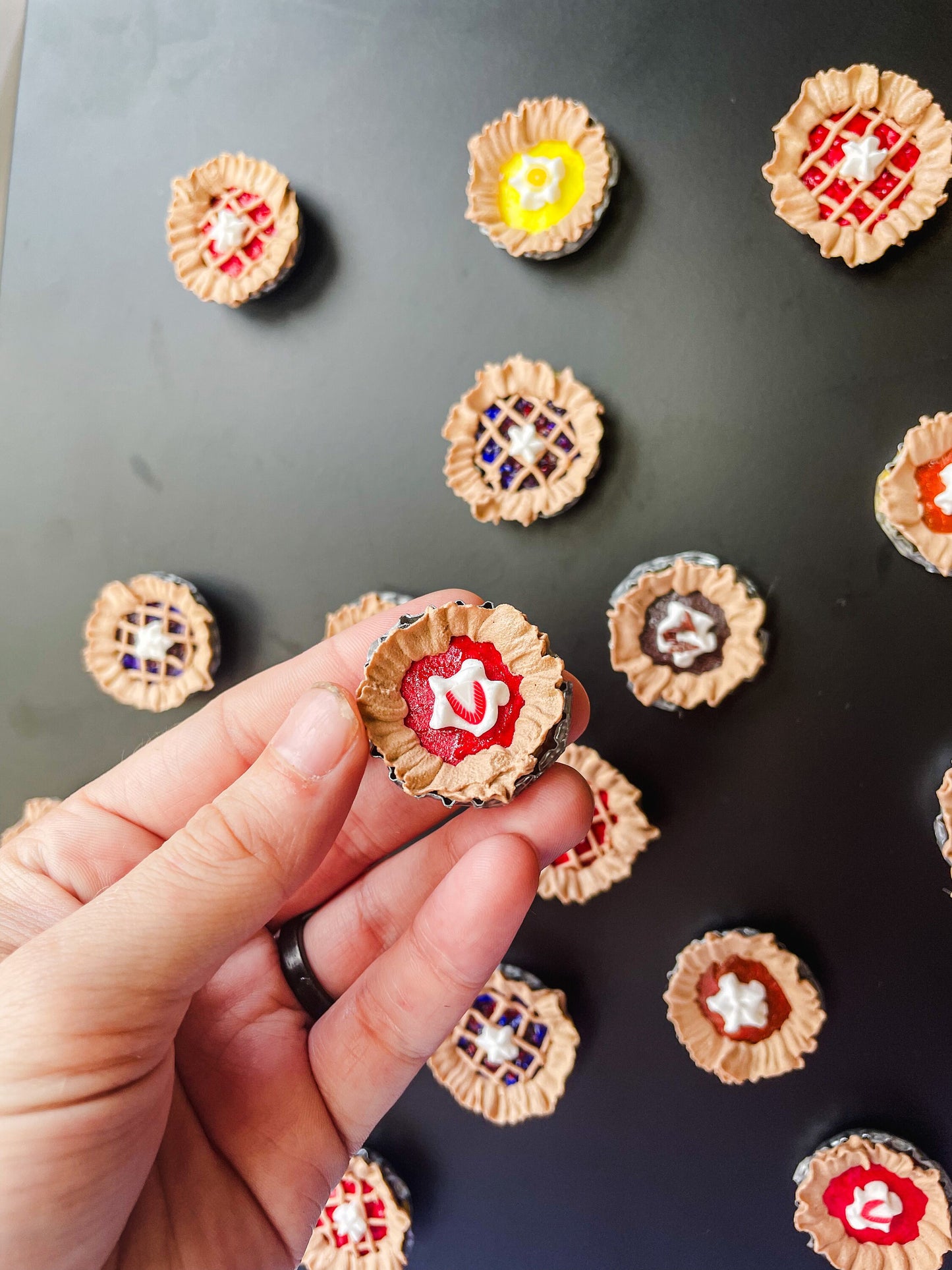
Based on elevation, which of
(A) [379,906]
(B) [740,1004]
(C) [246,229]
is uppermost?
(C) [246,229]

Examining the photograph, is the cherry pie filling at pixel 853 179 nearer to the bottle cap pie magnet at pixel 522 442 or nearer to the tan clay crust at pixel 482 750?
the bottle cap pie magnet at pixel 522 442

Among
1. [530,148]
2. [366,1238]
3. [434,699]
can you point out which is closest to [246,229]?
[530,148]

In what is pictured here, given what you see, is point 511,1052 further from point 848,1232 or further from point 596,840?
point 848,1232

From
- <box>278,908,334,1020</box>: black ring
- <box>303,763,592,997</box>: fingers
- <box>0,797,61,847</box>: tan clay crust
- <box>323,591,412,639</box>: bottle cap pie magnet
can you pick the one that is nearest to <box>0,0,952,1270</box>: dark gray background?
<box>323,591,412,639</box>: bottle cap pie magnet

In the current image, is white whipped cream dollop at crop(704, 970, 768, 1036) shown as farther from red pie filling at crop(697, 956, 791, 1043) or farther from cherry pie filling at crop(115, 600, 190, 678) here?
cherry pie filling at crop(115, 600, 190, 678)

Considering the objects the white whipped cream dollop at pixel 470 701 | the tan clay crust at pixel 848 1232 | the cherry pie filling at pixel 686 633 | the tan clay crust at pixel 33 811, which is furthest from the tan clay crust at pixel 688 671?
the tan clay crust at pixel 33 811

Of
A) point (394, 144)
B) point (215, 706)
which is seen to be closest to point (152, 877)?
point (215, 706)

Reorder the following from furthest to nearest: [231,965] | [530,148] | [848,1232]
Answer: [530,148] < [848,1232] < [231,965]
